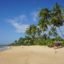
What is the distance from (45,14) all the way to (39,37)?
957cm

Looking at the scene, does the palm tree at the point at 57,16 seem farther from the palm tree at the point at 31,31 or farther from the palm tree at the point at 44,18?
the palm tree at the point at 31,31

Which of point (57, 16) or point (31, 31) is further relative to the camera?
point (31, 31)

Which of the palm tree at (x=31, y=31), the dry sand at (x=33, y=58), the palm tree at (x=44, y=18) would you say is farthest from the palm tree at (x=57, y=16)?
the dry sand at (x=33, y=58)

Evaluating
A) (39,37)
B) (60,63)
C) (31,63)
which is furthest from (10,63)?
(39,37)

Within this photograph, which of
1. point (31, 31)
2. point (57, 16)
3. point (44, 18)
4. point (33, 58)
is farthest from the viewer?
point (31, 31)

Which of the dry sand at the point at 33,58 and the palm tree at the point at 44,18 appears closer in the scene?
the dry sand at the point at 33,58

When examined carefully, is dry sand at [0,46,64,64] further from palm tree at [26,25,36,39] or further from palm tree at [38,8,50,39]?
palm tree at [26,25,36,39]

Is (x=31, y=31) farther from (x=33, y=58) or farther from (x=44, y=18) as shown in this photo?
(x=33, y=58)

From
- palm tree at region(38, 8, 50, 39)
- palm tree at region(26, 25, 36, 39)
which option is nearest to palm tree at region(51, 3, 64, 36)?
palm tree at region(38, 8, 50, 39)

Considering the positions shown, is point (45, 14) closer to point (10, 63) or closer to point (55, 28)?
point (55, 28)

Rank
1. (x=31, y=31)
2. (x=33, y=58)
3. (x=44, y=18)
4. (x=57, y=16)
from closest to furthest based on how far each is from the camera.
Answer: (x=33, y=58) → (x=57, y=16) → (x=44, y=18) → (x=31, y=31)

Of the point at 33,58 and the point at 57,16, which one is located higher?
the point at 57,16

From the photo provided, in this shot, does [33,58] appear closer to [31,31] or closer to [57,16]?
[57,16]

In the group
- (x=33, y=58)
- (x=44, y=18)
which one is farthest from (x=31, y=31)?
(x=33, y=58)
